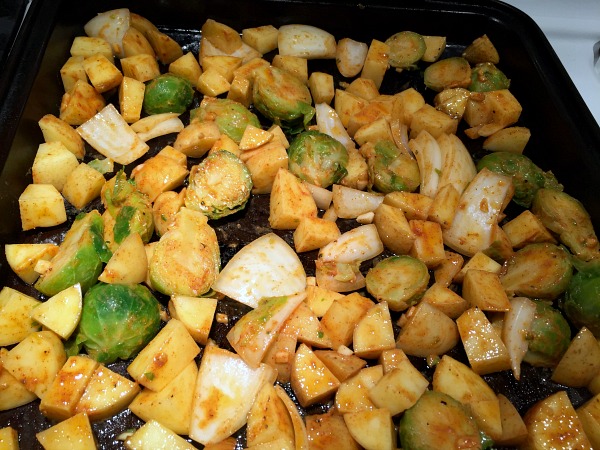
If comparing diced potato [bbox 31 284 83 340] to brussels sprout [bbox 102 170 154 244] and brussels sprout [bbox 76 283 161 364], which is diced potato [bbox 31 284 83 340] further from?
brussels sprout [bbox 102 170 154 244]

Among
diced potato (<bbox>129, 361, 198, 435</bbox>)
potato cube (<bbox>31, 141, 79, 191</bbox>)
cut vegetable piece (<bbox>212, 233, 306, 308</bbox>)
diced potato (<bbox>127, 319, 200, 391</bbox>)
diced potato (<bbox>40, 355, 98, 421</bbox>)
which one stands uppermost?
cut vegetable piece (<bbox>212, 233, 306, 308</bbox>)

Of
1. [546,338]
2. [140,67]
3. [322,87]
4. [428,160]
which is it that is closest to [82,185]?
[140,67]

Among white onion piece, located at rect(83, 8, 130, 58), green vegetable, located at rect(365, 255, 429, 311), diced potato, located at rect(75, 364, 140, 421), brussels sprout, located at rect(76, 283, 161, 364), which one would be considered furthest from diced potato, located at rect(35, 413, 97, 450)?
white onion piece, located at rect(83, 8, 130, 58)

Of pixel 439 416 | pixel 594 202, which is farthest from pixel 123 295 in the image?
pixel 594 202

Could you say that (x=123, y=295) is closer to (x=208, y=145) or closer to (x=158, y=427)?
(x=158, y=427)

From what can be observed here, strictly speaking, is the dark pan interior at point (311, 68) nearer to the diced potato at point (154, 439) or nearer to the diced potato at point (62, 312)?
the diced potato at point (154, 439)

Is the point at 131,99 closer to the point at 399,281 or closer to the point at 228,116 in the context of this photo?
the point at 228,116
